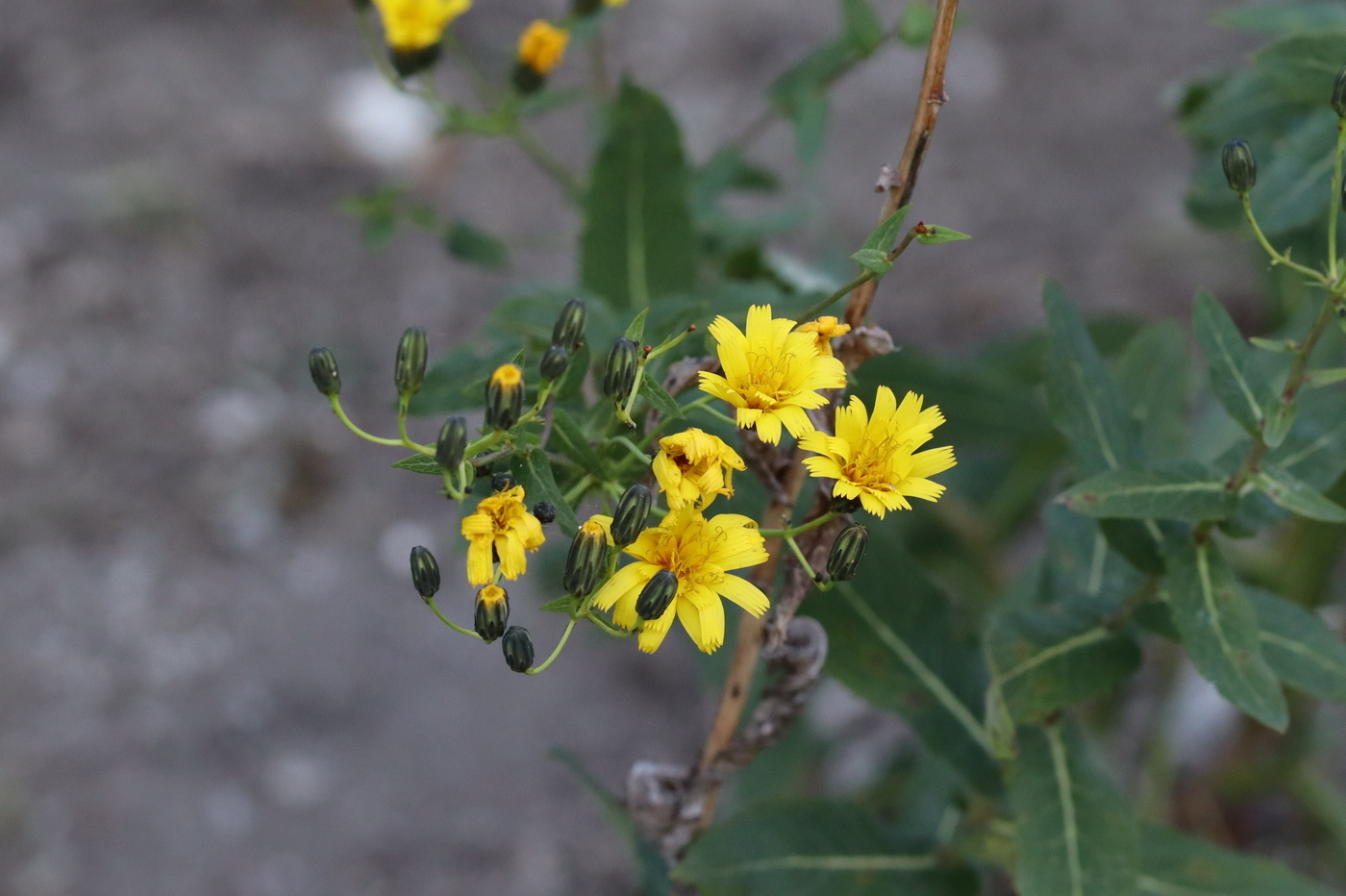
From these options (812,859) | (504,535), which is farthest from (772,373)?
(812,859)

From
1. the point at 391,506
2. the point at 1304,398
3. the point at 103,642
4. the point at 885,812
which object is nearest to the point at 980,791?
the point at 1304,398

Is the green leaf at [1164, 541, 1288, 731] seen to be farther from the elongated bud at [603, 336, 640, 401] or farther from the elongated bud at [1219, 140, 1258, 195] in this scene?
the elongated bud at [603, 336, 640, 401]

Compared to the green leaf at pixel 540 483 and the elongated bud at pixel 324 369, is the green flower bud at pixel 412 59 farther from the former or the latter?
the green leaf at pixel 540 483

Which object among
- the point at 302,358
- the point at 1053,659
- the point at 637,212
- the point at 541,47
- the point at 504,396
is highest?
the point at 504,396

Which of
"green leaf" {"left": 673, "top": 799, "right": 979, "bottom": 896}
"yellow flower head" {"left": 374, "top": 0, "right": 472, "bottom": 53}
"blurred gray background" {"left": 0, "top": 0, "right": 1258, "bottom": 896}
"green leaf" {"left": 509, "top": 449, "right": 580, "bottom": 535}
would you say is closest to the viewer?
"green leaf" {"left": 509, "top": 449, "right": 580, "bottom": 535}

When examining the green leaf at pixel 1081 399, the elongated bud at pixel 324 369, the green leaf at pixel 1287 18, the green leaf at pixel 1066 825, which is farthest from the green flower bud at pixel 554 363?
the green leaf at pixel 1287 18

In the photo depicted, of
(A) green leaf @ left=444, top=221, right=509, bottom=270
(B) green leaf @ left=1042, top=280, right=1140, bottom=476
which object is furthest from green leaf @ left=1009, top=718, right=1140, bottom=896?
(A) green leaf @ left=444, top=221, right=509, bottom=270

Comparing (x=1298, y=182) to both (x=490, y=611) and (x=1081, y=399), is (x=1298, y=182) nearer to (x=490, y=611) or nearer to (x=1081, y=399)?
(x=1081, y=399)

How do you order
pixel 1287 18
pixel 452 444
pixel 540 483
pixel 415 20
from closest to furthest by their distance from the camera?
pixel 452 444, pixel 540 483, pixel 415 20, pixel 1287 18
